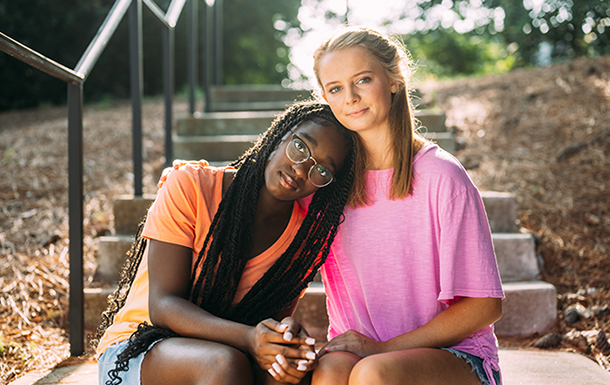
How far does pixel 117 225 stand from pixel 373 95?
5.74ft

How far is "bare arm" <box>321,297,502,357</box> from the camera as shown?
1.47 metres

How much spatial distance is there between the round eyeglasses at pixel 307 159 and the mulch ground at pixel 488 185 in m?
1.28

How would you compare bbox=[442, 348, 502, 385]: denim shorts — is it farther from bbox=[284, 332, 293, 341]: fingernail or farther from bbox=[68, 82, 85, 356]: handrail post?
bbox=[68, 82, 85, 356]: handrail post

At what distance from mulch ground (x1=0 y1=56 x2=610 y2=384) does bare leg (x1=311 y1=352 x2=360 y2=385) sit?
1.18m

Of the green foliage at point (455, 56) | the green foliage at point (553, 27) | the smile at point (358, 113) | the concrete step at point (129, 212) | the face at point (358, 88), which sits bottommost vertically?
the concrete step at point (129, 212)

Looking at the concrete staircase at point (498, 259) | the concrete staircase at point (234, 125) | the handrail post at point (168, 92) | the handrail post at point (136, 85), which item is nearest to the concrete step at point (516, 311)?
the concrete staircase at point (498, 259)

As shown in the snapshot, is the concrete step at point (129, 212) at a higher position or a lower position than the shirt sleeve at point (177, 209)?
lower

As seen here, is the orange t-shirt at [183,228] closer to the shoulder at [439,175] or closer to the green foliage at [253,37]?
the shoulder at [439,175]

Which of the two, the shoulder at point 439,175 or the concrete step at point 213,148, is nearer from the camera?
the shoulder at point 439,175

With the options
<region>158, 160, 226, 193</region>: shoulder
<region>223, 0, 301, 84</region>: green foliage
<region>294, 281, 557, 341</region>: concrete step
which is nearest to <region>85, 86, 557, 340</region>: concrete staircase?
<region>294, 281, 557, 341</region>: concrete step

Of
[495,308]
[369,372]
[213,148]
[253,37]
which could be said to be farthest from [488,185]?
[253,37]

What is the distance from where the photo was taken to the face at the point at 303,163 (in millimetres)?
1586

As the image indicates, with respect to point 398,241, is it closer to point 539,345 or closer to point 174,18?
point 539,345

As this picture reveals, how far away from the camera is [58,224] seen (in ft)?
9.93
